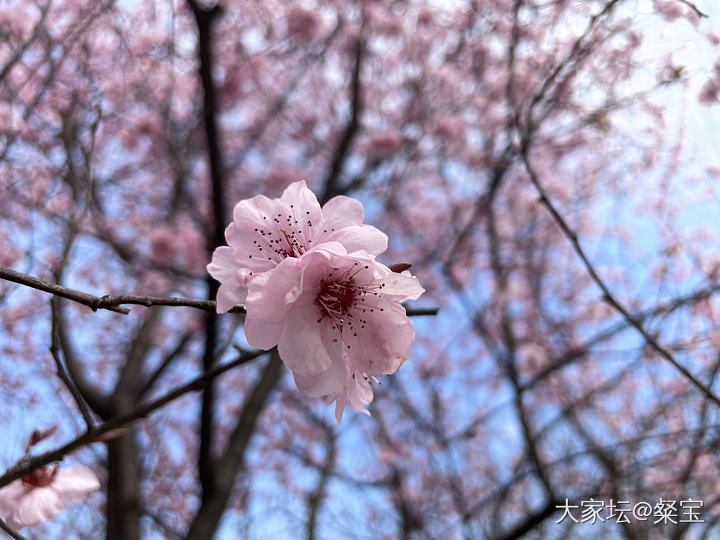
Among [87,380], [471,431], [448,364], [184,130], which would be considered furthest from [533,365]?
[184,130]

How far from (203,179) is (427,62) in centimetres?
315

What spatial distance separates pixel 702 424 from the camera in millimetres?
3613

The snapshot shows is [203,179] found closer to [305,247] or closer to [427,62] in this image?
[427,62]

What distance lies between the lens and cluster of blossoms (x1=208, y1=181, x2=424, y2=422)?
1122mm

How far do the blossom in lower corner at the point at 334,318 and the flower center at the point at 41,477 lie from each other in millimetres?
1162

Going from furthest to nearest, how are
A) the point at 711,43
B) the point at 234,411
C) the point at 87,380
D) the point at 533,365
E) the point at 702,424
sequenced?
the point at 234,411 < the point at 533,365 < the point at 87,380 < the point at 702,424 < the point at 711,43

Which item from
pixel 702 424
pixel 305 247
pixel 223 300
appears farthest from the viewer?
pixel 702 424

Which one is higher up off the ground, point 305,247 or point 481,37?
point 481,37

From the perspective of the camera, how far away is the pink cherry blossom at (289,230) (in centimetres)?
128

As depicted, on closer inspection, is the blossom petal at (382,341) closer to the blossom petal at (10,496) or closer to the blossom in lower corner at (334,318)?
the blossom in lower corner at (334,318)

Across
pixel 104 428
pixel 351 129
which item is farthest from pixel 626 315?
pixel 351 129

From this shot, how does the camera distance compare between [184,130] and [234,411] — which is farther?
[234,411]

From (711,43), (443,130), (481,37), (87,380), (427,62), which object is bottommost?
(87,380)

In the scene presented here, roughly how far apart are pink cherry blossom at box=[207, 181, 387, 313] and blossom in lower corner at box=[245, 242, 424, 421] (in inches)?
4.0
